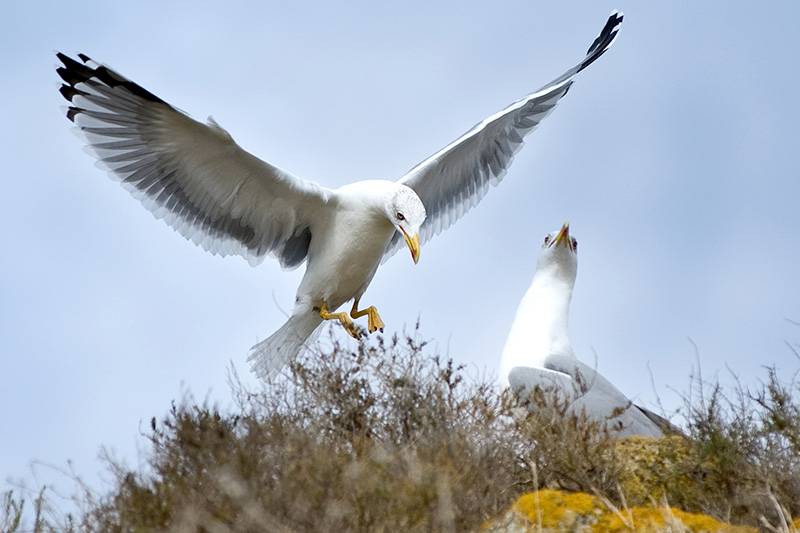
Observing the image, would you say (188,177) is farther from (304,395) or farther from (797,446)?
(797,446)

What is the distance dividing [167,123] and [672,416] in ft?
11.8

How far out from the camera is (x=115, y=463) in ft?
17.8

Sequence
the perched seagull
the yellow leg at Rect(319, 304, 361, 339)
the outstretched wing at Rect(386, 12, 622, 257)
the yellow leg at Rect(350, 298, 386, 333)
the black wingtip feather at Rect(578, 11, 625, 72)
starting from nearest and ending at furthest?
the perched seagull < the yellow leg at Rect(319, 304, 361, 339) < the yellow leg at Rect(350, 298, 386, 333) < the outstretched wing at Rect(386, 12, 622, 257) < the black wingtip feather at Rect(578, 11, 625, 72)

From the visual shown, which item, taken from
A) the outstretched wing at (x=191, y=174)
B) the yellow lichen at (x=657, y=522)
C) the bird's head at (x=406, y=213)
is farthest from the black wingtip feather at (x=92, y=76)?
the yellow lichen at (x=657, y=522)

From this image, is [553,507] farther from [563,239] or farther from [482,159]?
[482,159]

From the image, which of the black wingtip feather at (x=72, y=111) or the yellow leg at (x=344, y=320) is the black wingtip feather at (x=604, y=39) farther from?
the black wingtip feather at (x=72, y=111)

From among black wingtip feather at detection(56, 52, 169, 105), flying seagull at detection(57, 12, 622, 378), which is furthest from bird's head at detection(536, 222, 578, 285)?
black wingtip feather at detection(56, 52, 169, 105)

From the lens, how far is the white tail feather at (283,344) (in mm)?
8806

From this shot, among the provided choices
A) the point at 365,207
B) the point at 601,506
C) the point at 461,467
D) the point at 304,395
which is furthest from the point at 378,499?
the point at 365,207

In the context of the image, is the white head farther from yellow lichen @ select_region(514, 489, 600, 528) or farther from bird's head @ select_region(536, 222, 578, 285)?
yellow lichen @ select_region(514, 489, 600, 528)

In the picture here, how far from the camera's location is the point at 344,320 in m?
8.43

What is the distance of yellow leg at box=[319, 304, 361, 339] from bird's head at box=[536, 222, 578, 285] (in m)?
1.46

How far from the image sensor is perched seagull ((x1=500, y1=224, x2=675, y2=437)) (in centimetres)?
745

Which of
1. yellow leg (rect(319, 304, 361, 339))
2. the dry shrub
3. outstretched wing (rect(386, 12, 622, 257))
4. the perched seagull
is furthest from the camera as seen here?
outstretched wing (rect(386, 12, 622, 257))
